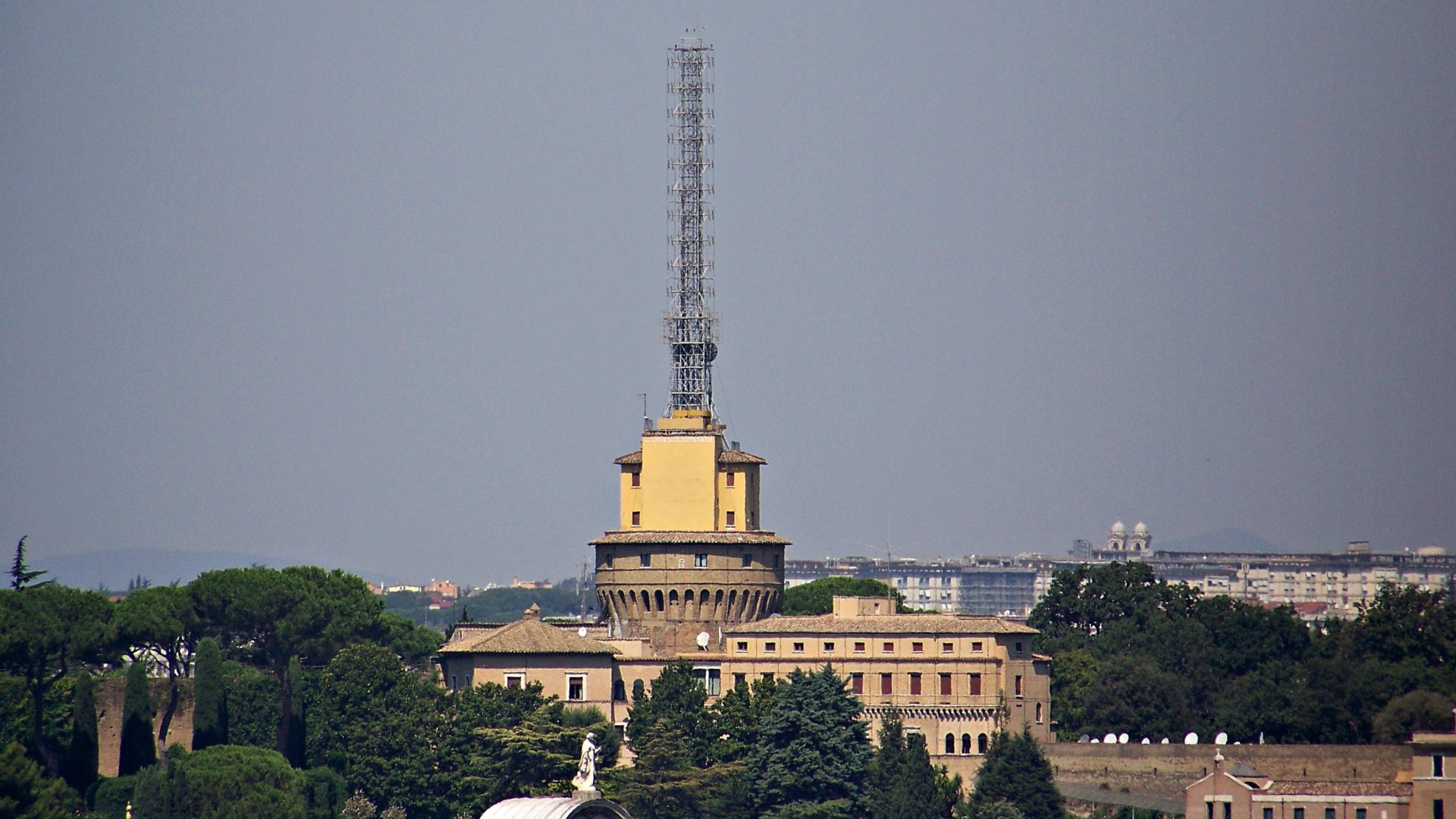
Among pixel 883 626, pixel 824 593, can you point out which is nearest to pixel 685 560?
pixel 883 626

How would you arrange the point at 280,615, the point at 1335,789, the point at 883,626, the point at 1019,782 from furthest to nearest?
1. the point at 280,615
2. the point at 883,626
3. the point at 1019,782
4. the point at 1335,789

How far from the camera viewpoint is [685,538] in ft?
329

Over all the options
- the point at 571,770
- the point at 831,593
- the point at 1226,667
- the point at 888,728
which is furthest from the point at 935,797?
the point at 831,593

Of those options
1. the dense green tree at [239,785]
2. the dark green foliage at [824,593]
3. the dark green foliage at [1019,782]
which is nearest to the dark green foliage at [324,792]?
the dense green tree at [239,785]

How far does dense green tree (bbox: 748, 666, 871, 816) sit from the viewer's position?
290ft

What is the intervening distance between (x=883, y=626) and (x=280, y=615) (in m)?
23.2

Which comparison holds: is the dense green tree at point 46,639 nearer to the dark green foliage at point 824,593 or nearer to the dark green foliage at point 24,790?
the dark green foliage at point 24,790

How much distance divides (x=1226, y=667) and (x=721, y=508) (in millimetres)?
22496

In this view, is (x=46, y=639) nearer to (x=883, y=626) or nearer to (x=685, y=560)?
(x=685, y=560)

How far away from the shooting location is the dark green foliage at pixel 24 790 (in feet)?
247

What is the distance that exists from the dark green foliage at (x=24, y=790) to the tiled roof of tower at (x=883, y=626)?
27375 millimetres

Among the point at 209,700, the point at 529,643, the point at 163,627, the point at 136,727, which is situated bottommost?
the point at 136,727

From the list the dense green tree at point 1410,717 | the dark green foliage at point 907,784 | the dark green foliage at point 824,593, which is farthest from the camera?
the dark green foliage at point 824,593

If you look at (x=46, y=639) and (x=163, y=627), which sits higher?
(x=163, y=627)
